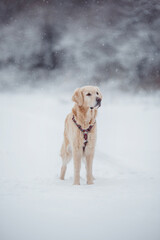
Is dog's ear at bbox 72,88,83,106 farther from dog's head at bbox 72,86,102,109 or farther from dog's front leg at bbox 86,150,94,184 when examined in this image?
dog's front leg at bbox 86,150,94,184

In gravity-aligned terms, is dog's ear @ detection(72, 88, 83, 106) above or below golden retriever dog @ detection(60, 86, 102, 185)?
above

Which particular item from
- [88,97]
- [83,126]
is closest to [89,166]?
[83,126]

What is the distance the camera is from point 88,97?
3.17 metres

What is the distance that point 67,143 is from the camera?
380 centimetres

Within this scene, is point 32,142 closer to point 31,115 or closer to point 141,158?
point 31,115

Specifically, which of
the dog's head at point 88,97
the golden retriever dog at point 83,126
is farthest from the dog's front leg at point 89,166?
the dog's head at point 88,97

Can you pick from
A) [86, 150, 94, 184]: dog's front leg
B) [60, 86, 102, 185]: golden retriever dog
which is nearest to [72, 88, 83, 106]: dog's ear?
[60, 86, 102, 185]: golden retriever dog

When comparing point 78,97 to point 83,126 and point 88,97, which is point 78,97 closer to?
point 88,97

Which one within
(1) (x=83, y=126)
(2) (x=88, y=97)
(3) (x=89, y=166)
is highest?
(2) (x=88, y=97)

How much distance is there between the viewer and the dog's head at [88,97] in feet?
10.3

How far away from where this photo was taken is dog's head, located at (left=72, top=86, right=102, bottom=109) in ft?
10.3

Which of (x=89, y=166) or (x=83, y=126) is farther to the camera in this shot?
(x=89, y=166)

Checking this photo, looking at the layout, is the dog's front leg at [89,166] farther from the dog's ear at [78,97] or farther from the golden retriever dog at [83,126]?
the dog's ear at [78,97]

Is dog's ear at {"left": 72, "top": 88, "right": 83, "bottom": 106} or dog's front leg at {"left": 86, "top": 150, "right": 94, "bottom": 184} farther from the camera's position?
dog's front leg at {"left": 86, "top": 150, "right": 94, "bottom": 184}
